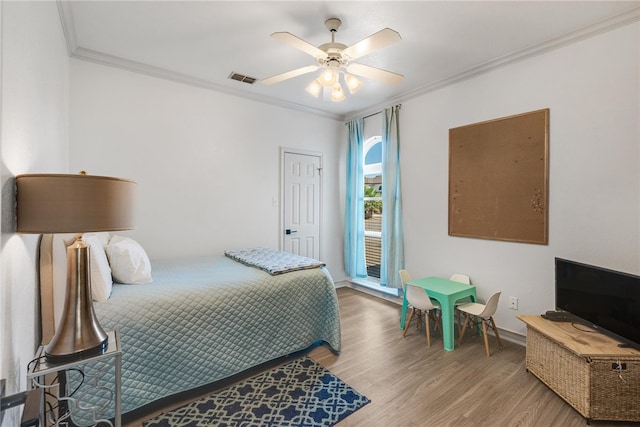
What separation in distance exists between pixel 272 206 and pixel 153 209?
1.45 meters

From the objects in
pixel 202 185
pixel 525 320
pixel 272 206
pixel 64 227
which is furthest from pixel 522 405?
pixel 202 185

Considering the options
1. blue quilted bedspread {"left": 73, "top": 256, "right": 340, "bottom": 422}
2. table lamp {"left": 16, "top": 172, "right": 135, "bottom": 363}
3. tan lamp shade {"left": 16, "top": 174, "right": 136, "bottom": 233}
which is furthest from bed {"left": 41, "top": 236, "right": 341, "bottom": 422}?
tan lamp shade {"left": 16, "top": 174, "right": 136, "bottom": 233}

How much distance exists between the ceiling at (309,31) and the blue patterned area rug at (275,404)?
9.13ft

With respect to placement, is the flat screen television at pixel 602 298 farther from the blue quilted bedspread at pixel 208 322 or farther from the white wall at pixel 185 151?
the white wall at pixel 185 151

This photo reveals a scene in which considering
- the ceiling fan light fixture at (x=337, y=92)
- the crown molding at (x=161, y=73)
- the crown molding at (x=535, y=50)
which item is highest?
the crown molding at (x=161, y=73)

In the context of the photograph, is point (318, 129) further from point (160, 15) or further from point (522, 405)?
point (522, 405)

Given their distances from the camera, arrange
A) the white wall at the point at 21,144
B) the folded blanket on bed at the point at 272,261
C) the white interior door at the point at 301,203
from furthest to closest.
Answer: the white interior door at the point at 301,203 < the folded blanket on bed at the point at 272,261 < the white wall at the point at 21,144

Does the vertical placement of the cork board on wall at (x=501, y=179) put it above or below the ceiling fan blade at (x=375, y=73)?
below

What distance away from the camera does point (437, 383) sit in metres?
2.19

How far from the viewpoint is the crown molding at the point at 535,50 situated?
86.2 inches

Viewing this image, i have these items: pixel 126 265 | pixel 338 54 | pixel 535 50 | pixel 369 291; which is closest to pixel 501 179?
pixel 535 50

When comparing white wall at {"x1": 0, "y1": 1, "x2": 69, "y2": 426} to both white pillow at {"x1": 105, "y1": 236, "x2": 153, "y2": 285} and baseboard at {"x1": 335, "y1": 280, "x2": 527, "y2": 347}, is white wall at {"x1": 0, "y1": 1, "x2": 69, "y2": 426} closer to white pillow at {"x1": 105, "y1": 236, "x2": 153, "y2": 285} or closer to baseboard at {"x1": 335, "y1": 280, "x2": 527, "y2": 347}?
white pillow at {"x1": 105, "y1": 236, "x2": 153, "y2": 285}

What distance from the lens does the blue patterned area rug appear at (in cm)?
182

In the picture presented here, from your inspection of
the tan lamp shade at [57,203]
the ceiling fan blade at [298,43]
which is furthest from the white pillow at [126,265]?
the ceiling fan blade at [298,43]
